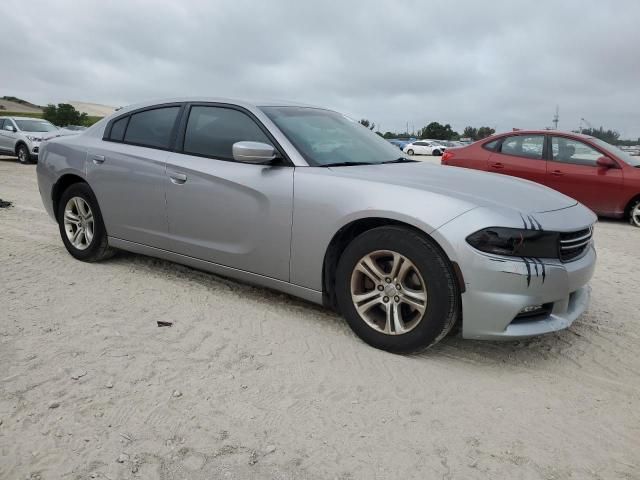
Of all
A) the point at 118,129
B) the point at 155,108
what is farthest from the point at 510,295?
the point at 118,129

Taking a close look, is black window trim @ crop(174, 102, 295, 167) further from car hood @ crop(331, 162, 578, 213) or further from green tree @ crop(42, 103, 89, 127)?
green tree @ crop(42, 103, 89, 127)

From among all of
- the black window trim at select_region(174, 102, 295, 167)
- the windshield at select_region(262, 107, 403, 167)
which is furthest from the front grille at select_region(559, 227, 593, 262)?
the black window trim at select_region(174, 102, 295, 167)

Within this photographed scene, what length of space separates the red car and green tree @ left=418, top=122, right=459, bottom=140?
78.2m

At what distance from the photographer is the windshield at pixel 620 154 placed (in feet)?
27.1

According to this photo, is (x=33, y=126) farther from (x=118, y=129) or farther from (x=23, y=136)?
(x=118, y=129)

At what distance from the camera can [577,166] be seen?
8.31 metres

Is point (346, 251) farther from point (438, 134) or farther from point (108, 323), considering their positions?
point (438, 134)

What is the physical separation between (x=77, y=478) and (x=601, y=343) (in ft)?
10.1

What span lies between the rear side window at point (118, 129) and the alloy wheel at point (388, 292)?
8.73ft

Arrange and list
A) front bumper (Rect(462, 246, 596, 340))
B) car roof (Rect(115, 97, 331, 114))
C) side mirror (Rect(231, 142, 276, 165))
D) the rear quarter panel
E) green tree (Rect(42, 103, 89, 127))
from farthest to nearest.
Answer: green tree (Rect(42, 103, 89, 127))
the rear quarter panel
car roof (Rect(115, 97, 331, 114))
side mirror (Rect(231, 142, 276, 165))
front bumper (Rect(462, 246, 596, 340))

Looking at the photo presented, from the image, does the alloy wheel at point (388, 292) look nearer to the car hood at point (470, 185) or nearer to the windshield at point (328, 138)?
the car hood at point (470, 185)

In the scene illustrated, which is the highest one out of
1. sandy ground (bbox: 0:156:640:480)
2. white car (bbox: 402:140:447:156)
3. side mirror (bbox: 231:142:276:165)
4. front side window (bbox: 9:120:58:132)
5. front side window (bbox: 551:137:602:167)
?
white car (bbox: 402:140:447:156)

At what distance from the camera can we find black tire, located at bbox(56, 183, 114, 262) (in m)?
4.77

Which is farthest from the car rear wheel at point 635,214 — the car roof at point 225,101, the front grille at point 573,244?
the car roof at point 225,101
